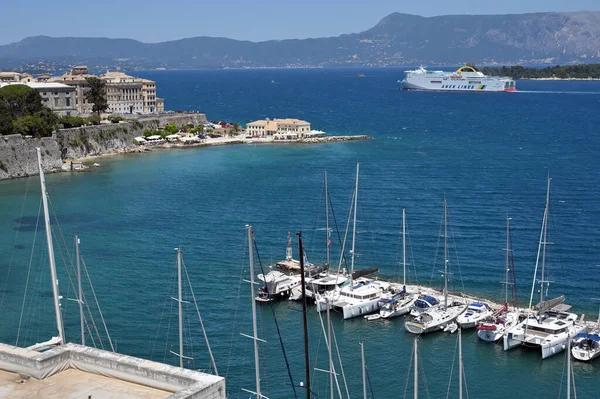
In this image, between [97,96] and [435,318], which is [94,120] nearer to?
[97,96]

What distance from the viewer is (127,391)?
41.1 feet

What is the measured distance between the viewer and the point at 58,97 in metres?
80.4

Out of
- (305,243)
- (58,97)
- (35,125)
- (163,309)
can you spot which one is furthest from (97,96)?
(163,309)

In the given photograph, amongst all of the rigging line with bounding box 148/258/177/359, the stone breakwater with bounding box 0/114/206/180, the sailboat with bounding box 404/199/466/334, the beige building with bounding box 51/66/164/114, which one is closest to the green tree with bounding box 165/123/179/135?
the stone breakwater with bounding box 0/114/206/180

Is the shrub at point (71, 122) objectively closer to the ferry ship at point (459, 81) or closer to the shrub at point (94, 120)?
the shrub at point (94, 120)

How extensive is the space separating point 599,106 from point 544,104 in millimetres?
8998

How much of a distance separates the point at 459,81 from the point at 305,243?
14813 cm

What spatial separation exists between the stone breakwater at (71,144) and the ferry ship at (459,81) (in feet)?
342

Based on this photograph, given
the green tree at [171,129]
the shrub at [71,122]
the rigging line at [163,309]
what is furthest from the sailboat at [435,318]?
the green tree at [171,129]

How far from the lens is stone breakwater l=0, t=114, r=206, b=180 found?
5947 centimetres

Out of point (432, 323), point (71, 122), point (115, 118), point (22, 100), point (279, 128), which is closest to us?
point (432, 323)

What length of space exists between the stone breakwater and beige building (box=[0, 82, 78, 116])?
679cm

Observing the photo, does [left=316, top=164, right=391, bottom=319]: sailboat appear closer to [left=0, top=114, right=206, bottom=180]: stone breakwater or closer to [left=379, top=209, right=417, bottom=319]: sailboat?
[left=379, top=209, right=417, bottom=319]: sailboat

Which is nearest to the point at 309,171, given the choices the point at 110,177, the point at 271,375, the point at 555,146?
the point at 110,177
